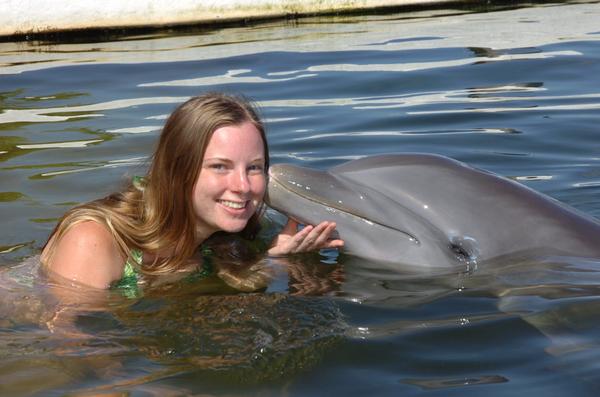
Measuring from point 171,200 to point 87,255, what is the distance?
1.87ft

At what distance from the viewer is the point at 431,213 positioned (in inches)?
237

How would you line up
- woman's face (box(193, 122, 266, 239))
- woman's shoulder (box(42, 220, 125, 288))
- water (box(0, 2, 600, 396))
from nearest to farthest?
water (box(0, 2, 600, 396)) < woman's shoulder (box(42, 220, 125, 288)) < woman's face (box(193, 122, 266, 239))

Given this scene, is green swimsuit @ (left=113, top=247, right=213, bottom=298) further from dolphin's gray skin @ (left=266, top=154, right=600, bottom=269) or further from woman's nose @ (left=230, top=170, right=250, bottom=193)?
dolphin's gray skin @ (left=266, top=154, right=600, bottom=269)

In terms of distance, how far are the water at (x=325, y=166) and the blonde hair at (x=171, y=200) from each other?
27 cm

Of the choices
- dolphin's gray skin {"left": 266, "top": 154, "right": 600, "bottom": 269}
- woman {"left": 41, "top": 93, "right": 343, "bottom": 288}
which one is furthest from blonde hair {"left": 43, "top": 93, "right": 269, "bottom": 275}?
dolphin's gray skin {"left": 266, "top": 154, "right": 600, "bottom": 269}

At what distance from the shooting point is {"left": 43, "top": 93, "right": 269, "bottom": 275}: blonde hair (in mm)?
5961

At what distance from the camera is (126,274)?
20.0 ft

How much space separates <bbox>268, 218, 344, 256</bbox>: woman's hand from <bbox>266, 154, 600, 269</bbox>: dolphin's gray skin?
8cm

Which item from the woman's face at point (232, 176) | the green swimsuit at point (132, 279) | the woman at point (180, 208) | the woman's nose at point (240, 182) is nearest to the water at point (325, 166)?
the green swimsuit at point (132, 279)

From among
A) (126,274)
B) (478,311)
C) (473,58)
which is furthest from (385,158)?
(473,58)

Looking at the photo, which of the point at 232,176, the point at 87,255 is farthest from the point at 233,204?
the point at 87,255

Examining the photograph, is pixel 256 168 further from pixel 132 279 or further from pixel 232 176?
pixel 132 279

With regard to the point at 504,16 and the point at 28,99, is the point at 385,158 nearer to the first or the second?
the point at 28,99

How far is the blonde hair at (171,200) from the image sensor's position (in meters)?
5.96
